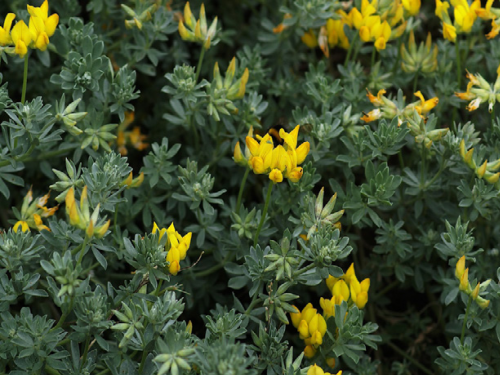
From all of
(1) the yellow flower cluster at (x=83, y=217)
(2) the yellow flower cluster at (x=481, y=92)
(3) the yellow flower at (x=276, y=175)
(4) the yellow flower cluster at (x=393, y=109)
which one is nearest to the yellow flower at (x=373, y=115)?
(4) the yellow flower cluster at (x=393, y=109)

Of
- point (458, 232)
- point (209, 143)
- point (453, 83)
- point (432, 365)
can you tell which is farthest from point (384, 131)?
point (432, 365)

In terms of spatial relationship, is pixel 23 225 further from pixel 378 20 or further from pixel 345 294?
pixel 378 20

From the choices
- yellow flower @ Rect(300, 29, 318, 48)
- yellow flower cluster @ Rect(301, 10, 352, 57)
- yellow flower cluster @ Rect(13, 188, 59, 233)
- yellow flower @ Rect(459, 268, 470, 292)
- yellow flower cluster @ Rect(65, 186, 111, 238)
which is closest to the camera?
yellow flower cluster @ Rect(65, 186, 111, 238)

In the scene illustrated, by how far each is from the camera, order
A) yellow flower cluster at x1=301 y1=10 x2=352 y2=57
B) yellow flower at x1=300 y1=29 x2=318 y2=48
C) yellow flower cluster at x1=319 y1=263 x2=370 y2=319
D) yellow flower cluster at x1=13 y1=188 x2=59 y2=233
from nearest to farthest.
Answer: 1. yellow flower cluster at x1=319 y1=263 x2=370 y2=319
2. yellow flower cluster at x1=13 y1=188 x2=59 y2=233
3. yellow flower cluster at x1=301 y1=10 x2=352 y2=57
4. yellow flower at x1=300 y1=29 x2=318 y2=48

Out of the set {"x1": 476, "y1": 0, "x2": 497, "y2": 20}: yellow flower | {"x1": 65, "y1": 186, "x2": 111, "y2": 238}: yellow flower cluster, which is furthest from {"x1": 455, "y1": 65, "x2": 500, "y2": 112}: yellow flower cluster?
{"x1": 65, "y1": 186, "x2": 111, "y2": 238}: yellow flower cluster

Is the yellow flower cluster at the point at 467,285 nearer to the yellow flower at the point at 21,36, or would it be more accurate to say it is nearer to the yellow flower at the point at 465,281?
the yellow flower at the point at 465,281

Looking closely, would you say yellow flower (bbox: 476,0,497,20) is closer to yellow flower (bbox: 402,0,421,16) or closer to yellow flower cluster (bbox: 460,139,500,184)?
yellow flower (bbox: 402,0,421,16)

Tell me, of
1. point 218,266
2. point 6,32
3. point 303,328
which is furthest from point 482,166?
point 6,32

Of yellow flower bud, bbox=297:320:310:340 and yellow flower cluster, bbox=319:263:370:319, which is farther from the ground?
yellow flower cluster, bbox=319:263:370:319
